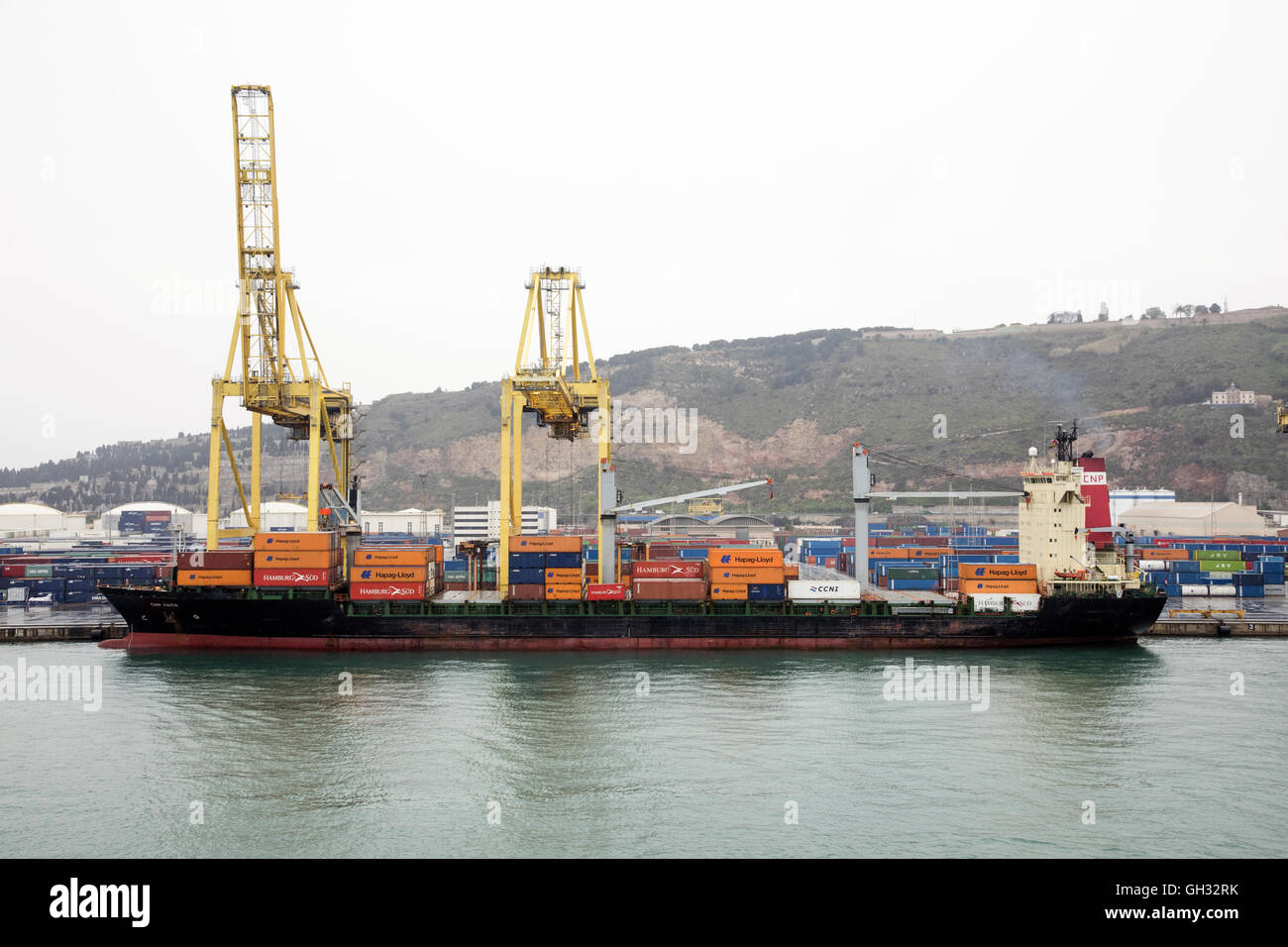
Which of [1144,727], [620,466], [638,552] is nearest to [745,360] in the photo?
[620,466]

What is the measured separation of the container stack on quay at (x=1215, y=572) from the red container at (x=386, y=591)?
1749 inches

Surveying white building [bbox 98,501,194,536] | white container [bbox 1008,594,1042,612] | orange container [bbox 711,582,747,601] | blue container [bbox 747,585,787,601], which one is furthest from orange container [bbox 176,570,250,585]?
white building [bbox 98,501,194,536]

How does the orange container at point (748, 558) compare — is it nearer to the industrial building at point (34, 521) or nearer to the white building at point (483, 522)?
the white building at point (483, 522)

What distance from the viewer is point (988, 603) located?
40.4 metres

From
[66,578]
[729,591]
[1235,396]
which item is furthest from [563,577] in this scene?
[1235,396]

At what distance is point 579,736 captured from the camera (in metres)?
25.1

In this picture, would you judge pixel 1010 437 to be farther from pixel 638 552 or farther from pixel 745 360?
pixel 638 552

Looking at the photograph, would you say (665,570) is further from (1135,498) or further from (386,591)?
(1135,498)

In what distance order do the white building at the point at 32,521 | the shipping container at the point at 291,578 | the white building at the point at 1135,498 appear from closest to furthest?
the shipping container at the point at 291,578, the white building at the point at 1135,498, the white building at the point at 32,521

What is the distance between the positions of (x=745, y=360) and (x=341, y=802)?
15249 centimetres

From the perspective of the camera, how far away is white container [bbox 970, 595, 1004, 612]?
4031 cm

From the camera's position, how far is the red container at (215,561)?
3984cm

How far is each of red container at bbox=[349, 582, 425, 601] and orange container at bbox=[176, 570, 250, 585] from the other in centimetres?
502
